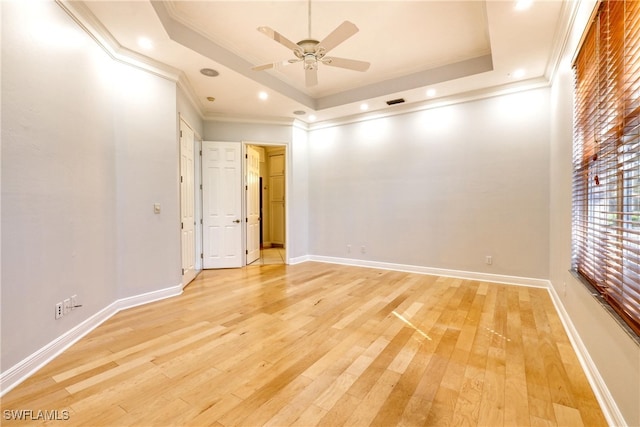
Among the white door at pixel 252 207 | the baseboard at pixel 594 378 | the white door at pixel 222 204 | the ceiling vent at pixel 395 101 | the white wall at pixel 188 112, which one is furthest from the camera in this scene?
the white door at pixel 252 207

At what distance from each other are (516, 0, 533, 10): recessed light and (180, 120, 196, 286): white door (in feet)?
13.6

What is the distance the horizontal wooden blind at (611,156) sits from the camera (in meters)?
1.41

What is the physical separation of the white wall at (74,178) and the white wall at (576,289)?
3.59 meters

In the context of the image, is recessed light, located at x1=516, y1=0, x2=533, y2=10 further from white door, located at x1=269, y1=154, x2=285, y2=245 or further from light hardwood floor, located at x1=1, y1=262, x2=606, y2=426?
white door, located at x1=269, y1=154, x2=285, y2=245

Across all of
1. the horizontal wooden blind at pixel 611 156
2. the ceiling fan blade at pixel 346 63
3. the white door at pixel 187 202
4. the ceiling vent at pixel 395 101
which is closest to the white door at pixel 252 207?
the white door at pixel 187 202

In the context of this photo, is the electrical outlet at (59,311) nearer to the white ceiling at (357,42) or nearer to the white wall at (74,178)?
the white wall at (74,178)

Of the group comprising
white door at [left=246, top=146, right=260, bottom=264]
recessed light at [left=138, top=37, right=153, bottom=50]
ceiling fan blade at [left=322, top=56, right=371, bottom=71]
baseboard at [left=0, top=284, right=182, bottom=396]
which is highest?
recessed light at [left=138, top=37, right=153, bottom=50]

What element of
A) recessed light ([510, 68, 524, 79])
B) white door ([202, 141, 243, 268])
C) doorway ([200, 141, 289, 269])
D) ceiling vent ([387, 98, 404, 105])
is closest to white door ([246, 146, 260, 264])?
doorway ([200, 141, 289, 269])

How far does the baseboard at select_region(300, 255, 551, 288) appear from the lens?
4.10m

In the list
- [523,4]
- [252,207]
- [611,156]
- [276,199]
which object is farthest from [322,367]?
[276,199]

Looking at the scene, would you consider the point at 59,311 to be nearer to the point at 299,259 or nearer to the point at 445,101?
the point at 299,259

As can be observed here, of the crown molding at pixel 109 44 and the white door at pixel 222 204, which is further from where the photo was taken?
the white door at pixel 222 204

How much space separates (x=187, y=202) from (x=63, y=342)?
2.43m

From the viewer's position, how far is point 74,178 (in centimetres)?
256
